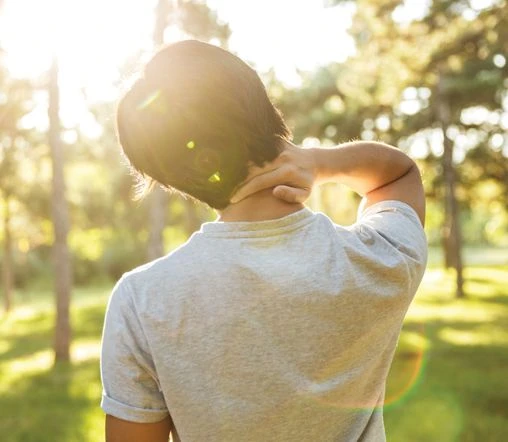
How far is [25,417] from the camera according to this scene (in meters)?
8.71

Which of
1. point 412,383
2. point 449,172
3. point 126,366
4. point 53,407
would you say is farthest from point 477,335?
point 126,366

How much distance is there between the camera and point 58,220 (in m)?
12.8

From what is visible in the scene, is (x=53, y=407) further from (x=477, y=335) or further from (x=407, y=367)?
(x=477, y=335)

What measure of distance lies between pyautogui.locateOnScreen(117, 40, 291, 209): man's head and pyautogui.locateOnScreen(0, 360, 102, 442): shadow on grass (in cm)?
677

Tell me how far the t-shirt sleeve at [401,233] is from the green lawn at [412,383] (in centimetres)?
614

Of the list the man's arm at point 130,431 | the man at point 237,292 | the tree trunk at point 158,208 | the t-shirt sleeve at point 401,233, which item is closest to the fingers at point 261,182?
the man at point 237,292

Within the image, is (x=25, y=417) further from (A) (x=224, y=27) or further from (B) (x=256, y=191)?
(A) (x=224, y=27)

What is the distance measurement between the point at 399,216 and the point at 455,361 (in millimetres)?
10697

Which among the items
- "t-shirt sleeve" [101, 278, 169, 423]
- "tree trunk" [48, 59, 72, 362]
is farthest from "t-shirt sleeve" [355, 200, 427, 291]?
"tree trunk" [48, 59, 72, 362]

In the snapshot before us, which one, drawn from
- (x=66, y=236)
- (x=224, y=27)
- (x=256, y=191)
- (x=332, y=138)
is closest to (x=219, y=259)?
(x=256, y=191)

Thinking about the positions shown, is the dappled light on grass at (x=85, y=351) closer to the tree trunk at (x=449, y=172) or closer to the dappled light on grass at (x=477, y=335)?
the dappled light on grass at (x=477, y=335)

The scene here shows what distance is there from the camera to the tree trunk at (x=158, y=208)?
44.6 feet

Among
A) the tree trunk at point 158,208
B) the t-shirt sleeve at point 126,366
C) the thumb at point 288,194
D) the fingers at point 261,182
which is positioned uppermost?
the fingers at point 261,182

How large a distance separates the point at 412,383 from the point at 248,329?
9.51 meters
